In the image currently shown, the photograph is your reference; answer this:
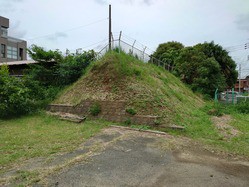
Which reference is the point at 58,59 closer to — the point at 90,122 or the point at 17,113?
the point at 17,113

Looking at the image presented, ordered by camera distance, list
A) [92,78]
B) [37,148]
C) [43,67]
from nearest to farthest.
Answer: [37,148]
[92,78]
[43,67]

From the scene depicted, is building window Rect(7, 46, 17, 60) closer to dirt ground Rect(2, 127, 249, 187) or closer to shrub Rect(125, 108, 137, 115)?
shrub Rect(125, 108, 137, 115)

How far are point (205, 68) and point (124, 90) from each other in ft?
33.4

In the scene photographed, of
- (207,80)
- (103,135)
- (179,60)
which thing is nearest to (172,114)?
(103,135)

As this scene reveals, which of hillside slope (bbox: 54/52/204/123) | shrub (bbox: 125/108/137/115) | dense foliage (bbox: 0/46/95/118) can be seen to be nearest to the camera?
shrub (bbox: 125/108/137/115)

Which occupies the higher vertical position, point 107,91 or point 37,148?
point 107,91

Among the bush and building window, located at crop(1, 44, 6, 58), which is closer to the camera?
the bush

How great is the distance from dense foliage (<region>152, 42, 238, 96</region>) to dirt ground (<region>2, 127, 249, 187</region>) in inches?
472

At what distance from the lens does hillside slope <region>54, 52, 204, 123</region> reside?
283 inches

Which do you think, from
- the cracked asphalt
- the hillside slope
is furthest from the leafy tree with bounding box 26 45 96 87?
the cracked asphalt

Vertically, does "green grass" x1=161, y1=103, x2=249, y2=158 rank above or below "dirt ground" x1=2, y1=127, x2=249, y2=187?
above

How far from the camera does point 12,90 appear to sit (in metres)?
8.19

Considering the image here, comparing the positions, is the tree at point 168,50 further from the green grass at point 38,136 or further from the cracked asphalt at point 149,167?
the cracked asphalt at point 149,167

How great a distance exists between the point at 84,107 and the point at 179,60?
40.5 feet
